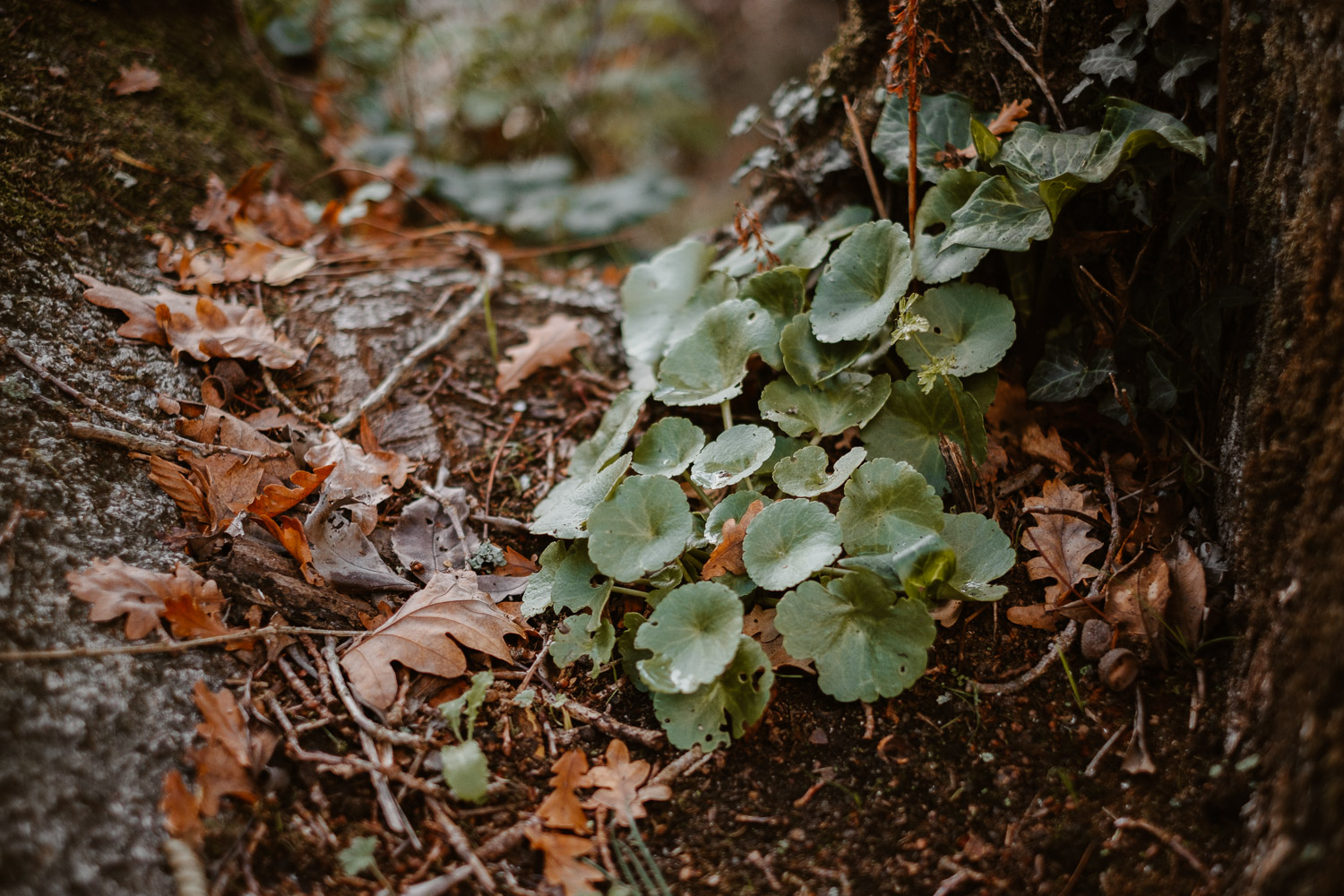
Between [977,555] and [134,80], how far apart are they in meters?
2.68

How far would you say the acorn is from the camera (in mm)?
1356

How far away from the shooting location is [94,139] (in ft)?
6.80

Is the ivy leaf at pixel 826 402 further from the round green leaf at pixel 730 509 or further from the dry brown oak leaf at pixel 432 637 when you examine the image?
the dry brown oak leaf at pixel 432 637

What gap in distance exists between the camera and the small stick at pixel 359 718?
134cm

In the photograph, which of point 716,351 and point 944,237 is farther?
point 716,351

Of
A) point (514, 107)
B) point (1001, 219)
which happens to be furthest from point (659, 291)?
point (514, 107)

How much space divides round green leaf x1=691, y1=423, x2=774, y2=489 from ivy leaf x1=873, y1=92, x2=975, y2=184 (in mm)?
740

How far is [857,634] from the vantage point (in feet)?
4.65

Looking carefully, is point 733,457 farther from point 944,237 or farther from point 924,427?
point 944,237

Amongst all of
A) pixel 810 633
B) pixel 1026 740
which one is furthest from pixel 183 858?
pixel 1026 740

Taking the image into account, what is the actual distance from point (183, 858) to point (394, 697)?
1.28 ft

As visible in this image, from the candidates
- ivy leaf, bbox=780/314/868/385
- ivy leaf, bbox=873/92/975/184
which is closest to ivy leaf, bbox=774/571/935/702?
ivy leaf, bbox=780/314/868/385

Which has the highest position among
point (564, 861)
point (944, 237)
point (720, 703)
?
point (944, 237)

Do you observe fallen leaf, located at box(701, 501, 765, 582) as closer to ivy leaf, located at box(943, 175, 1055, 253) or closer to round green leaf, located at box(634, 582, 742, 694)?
round green leaf, located at box(634, 582, 742, 694)
